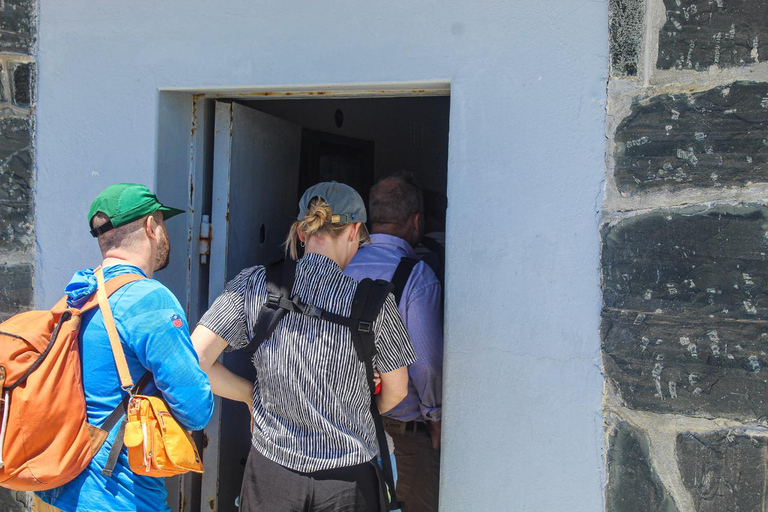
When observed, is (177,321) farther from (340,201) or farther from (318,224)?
(340,201)

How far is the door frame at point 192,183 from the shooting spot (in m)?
2.95

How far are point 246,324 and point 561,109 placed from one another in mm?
1264

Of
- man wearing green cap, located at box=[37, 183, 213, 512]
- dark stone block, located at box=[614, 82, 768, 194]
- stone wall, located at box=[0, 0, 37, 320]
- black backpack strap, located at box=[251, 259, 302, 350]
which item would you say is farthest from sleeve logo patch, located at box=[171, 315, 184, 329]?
dark stone block, located at box=[614, 82, 768, 194]

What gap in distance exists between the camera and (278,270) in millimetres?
2422

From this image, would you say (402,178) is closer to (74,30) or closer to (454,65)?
(454,65)

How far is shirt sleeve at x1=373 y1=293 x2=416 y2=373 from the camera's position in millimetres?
2340

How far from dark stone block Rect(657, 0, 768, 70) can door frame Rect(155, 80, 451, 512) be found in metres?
1.00

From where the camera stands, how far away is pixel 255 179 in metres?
3.39

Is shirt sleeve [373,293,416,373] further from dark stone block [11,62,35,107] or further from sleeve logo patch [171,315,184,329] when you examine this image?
dark stone block [11,62,35,107]

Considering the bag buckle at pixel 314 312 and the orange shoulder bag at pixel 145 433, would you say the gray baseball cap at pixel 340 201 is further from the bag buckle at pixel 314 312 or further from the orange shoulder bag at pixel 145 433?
the orange shoulder bag at pixel 145 433

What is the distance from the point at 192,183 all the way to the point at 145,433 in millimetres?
1342

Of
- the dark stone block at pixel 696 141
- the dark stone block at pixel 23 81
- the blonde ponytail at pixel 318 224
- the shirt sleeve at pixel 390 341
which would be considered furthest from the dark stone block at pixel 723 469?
the dark stone block at pixel 23 81

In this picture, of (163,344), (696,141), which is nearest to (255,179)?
(163,344)

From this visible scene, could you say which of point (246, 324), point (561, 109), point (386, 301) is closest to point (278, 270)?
point (246, 324)
